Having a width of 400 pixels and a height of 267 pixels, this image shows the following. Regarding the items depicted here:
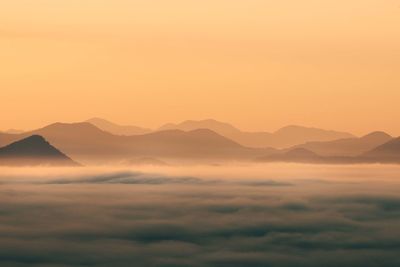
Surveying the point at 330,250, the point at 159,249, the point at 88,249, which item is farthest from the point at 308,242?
the point at 88,249

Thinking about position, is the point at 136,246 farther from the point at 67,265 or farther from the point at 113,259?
the point at 67,265

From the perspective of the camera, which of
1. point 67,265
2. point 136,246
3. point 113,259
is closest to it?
point 67,265

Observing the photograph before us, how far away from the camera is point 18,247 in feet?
602

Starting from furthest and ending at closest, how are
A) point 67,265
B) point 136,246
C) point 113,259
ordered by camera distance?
point 136,246 < point 113,259 < point 67,265

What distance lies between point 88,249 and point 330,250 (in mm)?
52613

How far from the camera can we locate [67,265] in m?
136

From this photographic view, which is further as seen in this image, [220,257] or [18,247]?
[18,247]

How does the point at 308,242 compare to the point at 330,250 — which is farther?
the point at 308,242

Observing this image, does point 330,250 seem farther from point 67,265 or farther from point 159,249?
point 67,265

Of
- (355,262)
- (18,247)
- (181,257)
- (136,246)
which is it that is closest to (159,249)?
(136,246)

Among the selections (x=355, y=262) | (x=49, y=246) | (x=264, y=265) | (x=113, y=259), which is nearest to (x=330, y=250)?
(x=355, y=262)

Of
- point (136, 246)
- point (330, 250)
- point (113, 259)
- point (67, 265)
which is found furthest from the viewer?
point (136, 246)

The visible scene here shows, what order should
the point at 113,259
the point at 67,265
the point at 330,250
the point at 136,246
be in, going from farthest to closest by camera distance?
the point at 136,246
the point at 330,250
the point at 113,259
the point at 67,265

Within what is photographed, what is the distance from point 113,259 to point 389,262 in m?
54.4
